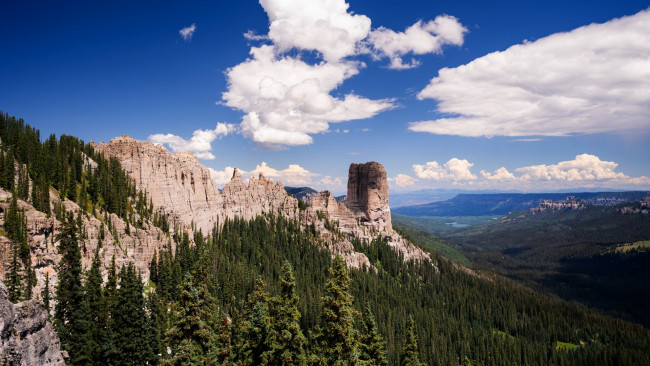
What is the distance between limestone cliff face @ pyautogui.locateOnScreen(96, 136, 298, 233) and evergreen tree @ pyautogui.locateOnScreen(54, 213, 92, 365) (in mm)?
62223

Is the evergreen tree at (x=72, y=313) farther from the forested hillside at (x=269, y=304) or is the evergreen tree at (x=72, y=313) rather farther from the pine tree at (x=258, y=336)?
the pine tree at (x=258, y=336)

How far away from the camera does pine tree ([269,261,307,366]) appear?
31625mm

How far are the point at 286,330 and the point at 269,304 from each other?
3650mm

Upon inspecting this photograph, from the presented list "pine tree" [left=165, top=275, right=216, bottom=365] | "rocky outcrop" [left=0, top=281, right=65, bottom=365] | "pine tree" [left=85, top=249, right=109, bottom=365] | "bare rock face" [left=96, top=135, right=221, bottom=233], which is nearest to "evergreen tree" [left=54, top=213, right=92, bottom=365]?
"pine tree" [left=85, top=249, right=109, bottom=365]

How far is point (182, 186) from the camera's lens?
125750 mm

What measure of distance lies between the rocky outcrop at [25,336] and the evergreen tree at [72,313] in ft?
59.3

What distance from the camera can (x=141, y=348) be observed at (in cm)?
4578

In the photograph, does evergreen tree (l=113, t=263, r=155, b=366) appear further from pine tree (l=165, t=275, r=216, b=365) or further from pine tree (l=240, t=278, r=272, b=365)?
pine tree (l=240, t=278, r=272, b=365)

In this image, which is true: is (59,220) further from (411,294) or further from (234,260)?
(411,294)

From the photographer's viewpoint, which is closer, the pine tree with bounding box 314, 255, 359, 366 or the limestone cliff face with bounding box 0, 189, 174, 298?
the pine tree with bounding box 314, 255, 359, 366

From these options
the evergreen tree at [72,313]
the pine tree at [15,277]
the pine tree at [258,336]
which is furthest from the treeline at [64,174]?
the pine tree at [258,336]

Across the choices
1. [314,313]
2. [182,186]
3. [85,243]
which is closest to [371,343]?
[314,313]

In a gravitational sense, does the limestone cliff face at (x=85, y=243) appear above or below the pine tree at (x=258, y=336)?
above

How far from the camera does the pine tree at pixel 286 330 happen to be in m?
31.6
